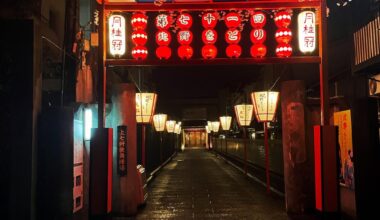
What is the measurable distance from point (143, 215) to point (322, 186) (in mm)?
7073

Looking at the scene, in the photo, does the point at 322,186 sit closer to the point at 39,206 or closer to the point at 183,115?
the point at 39,206

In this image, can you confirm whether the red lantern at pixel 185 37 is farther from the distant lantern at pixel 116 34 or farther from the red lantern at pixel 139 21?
the distant lantern at pixel 116 34

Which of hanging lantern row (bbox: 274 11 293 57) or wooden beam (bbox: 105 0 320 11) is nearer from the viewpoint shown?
wooden beam (bbox: 105 0 320 11)

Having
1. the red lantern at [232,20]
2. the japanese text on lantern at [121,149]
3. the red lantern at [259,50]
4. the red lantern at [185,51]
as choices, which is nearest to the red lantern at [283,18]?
the red lantern at [259,50]

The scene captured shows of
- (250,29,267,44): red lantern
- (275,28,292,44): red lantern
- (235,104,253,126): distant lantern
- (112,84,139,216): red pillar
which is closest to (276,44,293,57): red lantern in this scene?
(275,28,292,44): red lantern

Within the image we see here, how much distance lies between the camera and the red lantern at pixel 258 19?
12.3 metres

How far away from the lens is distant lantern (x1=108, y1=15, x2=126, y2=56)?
468 inches

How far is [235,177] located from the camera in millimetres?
28625

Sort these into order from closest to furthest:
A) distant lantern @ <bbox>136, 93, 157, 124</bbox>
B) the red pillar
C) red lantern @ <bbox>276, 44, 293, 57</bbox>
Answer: red lantern @ <bbox>276, 44, 293, 57</bbox> → the red pillar → distant lantern @ <bbox>136, 93, 157, 124</bbox>

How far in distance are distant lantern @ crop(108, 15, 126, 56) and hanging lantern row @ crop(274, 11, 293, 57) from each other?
13.9 ft

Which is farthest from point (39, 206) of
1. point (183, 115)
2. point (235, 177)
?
point (183, 115)

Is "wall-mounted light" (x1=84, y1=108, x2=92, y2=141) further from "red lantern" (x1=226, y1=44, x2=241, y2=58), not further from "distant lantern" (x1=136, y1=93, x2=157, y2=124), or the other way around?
Answer: "distant lantern" (x1=136, y1=93, x2=157, y2=124)

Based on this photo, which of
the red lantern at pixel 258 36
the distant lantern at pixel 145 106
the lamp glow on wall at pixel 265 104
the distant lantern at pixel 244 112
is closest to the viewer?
the red lantern at pixel 258 36

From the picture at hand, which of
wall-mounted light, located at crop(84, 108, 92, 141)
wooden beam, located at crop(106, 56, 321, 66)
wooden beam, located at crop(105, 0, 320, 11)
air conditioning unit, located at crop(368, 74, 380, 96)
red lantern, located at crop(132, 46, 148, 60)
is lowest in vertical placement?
wall-mounted light, located at crop(84, 108, 92, 141)
